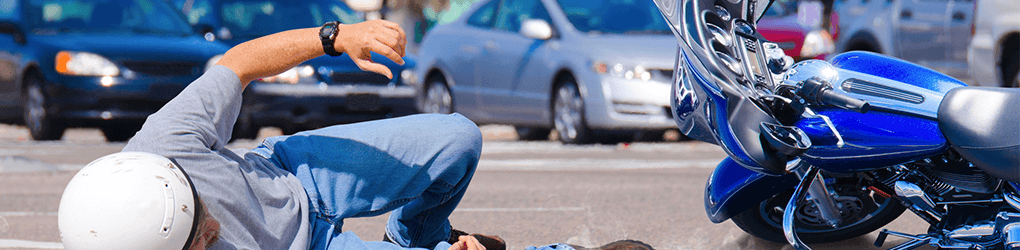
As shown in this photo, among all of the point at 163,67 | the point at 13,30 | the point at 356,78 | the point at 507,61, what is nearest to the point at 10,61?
the point at 13,30

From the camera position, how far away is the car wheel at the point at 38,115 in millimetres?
9367

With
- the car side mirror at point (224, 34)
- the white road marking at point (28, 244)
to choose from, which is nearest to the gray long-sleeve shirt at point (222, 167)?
the white road marking at point (28, 244)

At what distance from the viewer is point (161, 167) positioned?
235cm

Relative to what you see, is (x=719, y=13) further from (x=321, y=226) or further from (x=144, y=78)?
(x=144, y=78)

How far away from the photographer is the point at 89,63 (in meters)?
9.16

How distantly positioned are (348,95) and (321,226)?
7.21m

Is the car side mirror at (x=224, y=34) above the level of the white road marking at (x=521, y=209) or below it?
below

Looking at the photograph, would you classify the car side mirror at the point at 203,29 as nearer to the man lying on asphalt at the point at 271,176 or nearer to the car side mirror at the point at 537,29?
the car side mirror at the point at 537,29

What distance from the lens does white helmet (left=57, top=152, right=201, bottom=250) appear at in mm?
2268

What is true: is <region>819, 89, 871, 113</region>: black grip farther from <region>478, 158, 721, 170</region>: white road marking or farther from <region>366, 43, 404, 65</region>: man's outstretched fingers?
<region>478, 158, 721, 170</region>: white road marking

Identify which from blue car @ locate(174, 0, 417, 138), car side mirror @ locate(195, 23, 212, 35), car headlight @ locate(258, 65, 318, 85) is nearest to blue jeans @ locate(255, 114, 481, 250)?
blue car @ locate(174, 0, 417, 138)

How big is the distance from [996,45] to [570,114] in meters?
3.31

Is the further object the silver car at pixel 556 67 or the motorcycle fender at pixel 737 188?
the silver car at pixel 556 67

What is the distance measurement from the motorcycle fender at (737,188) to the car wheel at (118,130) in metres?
7.69
